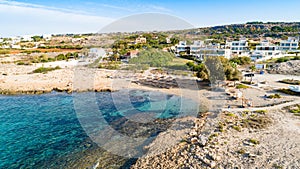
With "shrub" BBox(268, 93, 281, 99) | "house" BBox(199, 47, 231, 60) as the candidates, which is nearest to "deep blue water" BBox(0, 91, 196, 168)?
"shrub" BBox(268, 93, 281, 99)

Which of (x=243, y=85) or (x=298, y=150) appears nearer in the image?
(x=298, y=150)

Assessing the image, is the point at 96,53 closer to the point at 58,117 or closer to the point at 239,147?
the point at 58,117

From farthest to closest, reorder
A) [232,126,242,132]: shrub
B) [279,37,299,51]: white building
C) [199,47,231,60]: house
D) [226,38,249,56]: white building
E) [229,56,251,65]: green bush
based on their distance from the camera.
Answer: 1. [226,38,249,56]: white building
2. [279,37,299,51]: white building
3. [199,47,231,60]: house
4. [229,56,251,65]: green bush
5. [232,126,242,132]: shrub

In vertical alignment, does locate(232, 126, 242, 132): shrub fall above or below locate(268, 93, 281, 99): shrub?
below

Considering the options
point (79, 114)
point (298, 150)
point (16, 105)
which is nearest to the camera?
point (298, 150)

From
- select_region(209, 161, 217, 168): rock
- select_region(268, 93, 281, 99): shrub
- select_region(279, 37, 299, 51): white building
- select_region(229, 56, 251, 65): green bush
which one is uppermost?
select_region(279, 37, 299, 51): white building

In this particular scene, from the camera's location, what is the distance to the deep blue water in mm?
12852

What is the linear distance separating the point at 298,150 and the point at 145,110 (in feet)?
39.8

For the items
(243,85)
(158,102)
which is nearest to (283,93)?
(243,85)

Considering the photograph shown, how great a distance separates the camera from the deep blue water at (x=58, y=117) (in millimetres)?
12852

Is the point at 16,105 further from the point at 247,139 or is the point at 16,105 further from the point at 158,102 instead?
the point at 247,139

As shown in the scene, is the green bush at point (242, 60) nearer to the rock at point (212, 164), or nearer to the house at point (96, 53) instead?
the house at point (96, 53)

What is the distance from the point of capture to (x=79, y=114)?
19.0 meters

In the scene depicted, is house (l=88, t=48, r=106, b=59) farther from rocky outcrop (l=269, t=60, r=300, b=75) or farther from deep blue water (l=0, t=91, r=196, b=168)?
rocky outcrop (l=269, t=60, r=300, b=75)
